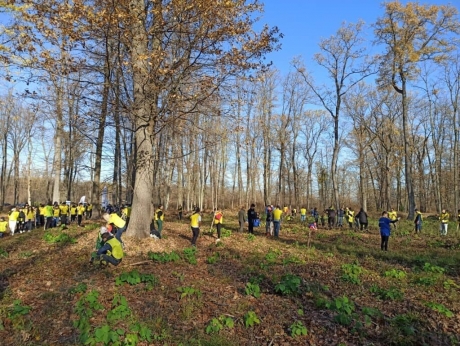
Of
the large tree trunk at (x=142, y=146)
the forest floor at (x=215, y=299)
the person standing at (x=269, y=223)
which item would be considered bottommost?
the forest floor at (x=215, y=299)

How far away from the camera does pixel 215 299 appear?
7.55m

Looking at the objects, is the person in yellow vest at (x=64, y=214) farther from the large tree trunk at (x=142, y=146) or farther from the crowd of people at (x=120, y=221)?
the large tree trunk at (x=142, y=146)

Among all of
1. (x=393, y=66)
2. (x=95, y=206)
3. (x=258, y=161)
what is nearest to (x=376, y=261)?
(x=95, y=206)

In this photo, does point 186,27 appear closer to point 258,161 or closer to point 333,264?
point 333,264

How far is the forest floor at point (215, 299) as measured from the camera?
600 centimetres

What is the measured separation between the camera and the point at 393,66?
3014cm

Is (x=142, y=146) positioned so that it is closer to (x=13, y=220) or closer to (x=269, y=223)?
(x=269, y=223)

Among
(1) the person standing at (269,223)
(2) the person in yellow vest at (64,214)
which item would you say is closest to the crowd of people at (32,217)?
(2) the person in yellow vest at (64,214)

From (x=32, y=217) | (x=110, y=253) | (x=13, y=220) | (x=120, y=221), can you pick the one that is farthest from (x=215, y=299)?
(x=32, y=217)

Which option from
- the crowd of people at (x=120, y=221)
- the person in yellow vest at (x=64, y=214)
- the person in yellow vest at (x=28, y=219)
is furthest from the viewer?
the person in yellow vest at (x=28, y=219)

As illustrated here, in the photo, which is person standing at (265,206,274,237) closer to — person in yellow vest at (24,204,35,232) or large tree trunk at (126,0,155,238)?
large tree trunk at (126,0,155,238)

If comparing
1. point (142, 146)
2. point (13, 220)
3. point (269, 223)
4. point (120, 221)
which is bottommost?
point (269, 223)

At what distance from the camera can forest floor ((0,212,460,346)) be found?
19.7ft

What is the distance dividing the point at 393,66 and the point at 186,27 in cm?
2503
